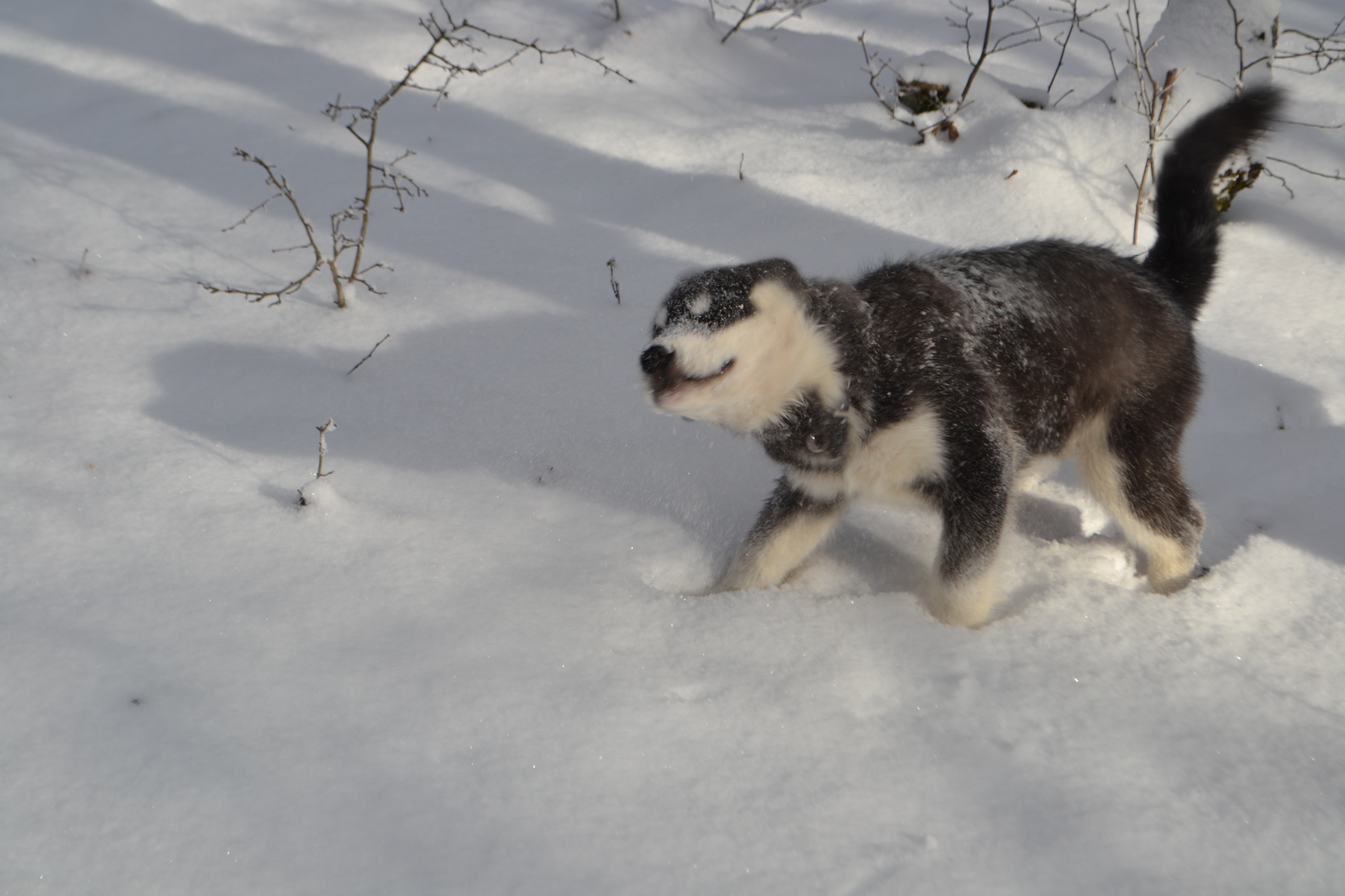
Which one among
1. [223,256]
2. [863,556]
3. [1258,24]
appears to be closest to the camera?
[863,556]

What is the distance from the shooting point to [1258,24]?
4797mm

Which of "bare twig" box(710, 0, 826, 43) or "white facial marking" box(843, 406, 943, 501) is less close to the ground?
"bare twig" box(710, 0, 826, 43)

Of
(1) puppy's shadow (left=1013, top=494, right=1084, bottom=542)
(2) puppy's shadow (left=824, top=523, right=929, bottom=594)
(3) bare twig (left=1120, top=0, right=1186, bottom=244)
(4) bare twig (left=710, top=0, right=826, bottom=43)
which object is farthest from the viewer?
(4) bare twig (left=710, top=0, right=826, bottom=43)

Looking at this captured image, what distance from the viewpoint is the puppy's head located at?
2049 mm

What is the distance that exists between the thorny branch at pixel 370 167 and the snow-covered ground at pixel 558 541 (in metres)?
0.13

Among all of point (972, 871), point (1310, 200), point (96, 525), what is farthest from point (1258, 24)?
point (96, 525)

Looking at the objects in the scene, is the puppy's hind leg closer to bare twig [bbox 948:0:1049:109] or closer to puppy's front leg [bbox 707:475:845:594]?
puppy's front leg [bbox 707:475:845:594]

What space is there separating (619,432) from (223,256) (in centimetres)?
224

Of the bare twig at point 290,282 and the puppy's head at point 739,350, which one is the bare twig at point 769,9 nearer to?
the bare twig at point 290,282

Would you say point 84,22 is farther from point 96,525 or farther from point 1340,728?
point 1340,728

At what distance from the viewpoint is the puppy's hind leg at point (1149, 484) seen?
2.79m

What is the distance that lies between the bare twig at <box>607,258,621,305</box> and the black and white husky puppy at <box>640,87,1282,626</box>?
155 cm

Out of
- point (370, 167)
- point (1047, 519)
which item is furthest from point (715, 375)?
point (370, 167)

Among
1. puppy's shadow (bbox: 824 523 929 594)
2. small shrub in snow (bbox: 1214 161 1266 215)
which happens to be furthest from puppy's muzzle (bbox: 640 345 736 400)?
small shrub in snow (bbox: 1214 161 1266 215)
